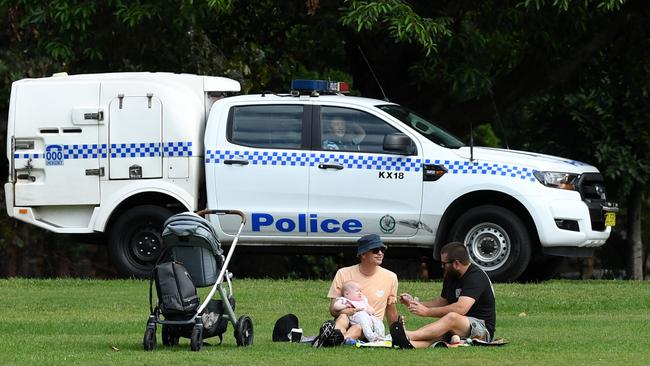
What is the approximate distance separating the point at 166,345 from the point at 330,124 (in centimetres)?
616

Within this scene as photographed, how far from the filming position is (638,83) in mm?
23344

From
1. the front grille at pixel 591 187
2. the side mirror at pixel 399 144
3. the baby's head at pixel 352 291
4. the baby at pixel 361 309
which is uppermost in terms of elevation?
the side mirror at pixel 399 144

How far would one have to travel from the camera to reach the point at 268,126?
17.5 m

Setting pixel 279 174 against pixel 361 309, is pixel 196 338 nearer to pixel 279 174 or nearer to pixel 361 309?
pixel 361 309

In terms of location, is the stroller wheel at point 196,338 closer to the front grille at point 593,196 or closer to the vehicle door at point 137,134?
the vehicle door at point 137,134

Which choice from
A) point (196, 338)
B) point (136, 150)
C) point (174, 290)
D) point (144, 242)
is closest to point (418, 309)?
point (196, 338)

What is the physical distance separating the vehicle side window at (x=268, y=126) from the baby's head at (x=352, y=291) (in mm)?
5727

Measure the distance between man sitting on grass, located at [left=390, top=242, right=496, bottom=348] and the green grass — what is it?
0.80ft

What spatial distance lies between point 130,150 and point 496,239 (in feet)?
13.2

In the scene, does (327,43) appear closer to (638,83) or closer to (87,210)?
(638,83)

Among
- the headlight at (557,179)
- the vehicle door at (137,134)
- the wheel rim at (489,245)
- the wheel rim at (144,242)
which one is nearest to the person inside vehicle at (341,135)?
the wheel rim at (489,245)

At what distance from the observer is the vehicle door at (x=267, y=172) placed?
17297 mm

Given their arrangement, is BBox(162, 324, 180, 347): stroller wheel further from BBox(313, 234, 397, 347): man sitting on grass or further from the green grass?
BBox(313, 234, 397, 347): man sitting on grass

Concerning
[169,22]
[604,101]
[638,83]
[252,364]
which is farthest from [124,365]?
[604,101]
